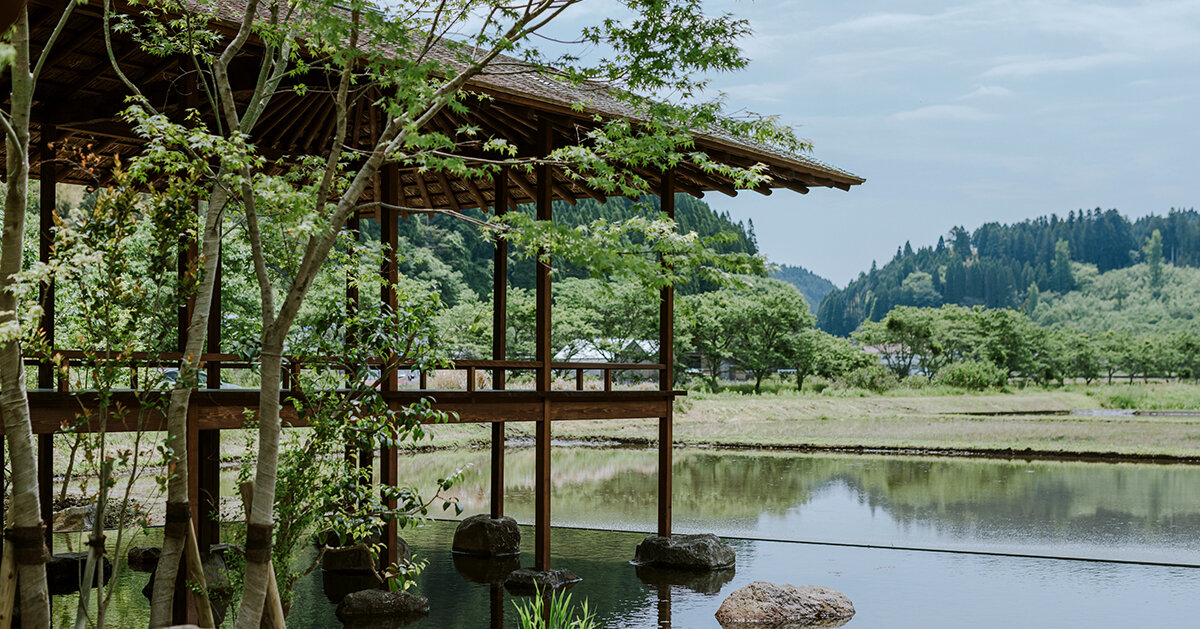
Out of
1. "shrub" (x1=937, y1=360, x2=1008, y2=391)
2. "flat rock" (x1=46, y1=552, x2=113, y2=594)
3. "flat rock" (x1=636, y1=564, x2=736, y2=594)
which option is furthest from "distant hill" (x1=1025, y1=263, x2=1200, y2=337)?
"flat rock" (x1=46, y1=552, x2=113, y2=594)

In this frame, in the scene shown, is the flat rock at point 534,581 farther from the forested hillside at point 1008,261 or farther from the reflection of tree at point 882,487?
the forested hillside at point 1008,261

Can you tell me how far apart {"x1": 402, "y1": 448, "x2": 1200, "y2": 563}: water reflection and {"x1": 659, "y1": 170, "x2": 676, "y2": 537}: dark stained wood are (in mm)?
3123

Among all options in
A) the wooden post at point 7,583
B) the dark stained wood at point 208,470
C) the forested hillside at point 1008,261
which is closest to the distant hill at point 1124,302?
the forested hillside at point 1008,261

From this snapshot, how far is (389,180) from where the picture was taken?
888 cm

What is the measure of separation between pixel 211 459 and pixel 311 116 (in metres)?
3.42

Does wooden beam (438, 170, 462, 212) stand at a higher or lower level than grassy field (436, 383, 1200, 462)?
higher

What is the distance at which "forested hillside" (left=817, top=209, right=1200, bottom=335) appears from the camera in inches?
4343

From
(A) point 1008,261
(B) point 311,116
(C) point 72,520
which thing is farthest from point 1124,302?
(B) point 311,116

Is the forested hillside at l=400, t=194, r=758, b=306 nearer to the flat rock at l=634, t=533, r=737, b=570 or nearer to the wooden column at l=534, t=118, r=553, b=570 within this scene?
the flat rock at l=634, t=533, r=737, b=570

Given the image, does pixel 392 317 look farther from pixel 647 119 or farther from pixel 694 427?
pixel 694 427

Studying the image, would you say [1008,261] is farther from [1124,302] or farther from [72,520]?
[72,520]

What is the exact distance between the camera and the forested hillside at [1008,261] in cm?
11031

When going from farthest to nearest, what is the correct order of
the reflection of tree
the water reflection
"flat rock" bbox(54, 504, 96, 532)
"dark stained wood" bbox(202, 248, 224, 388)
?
1. the reflection of tree
2. the water reflection
3. "flat rock" bbox(54, 504, 96, 532)
4. "dark stained wood" bbox(202, 248, 224, 388)

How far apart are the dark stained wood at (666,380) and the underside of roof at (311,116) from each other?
0.43 m
